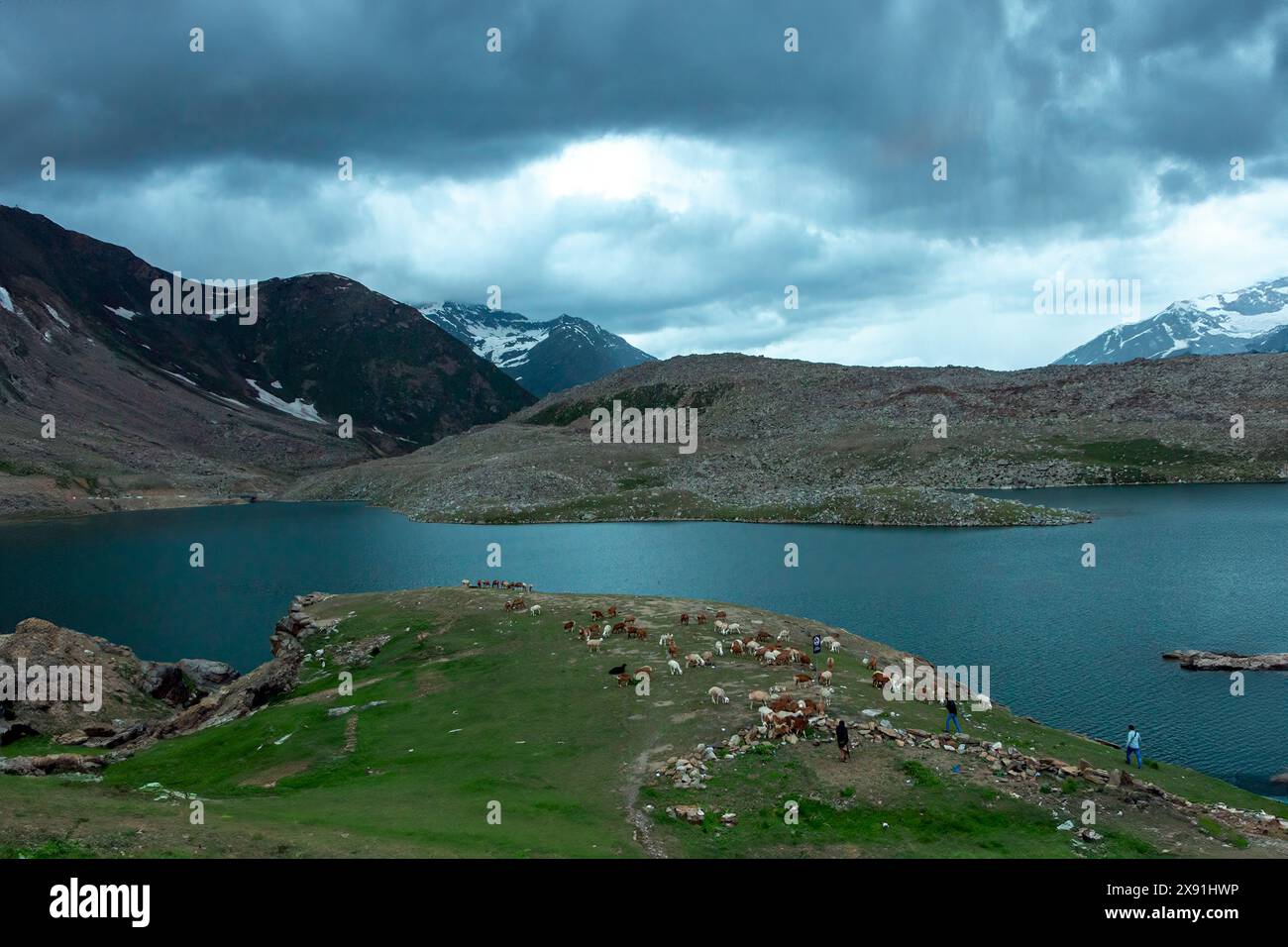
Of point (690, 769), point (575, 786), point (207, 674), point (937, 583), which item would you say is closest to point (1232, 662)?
point (937, 583)

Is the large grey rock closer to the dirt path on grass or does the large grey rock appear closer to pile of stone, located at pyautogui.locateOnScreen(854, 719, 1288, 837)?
the dirt path on grass

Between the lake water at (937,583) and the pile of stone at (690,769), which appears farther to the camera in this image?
the lake water at (937,583)

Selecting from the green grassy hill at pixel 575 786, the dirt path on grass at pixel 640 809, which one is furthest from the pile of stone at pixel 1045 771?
the dirt path on grass at pixel 640 809

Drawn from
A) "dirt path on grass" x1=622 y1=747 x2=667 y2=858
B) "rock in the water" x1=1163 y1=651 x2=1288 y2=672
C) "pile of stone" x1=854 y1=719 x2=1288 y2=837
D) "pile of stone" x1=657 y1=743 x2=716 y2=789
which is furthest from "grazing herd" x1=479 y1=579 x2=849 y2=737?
"rock in the water" x1=1163 y1=651 x2=1288 y2=672

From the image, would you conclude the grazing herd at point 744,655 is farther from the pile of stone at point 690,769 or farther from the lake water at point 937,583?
the lake water at point 937,583

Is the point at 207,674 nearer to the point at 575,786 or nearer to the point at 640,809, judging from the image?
the point at 575,786
